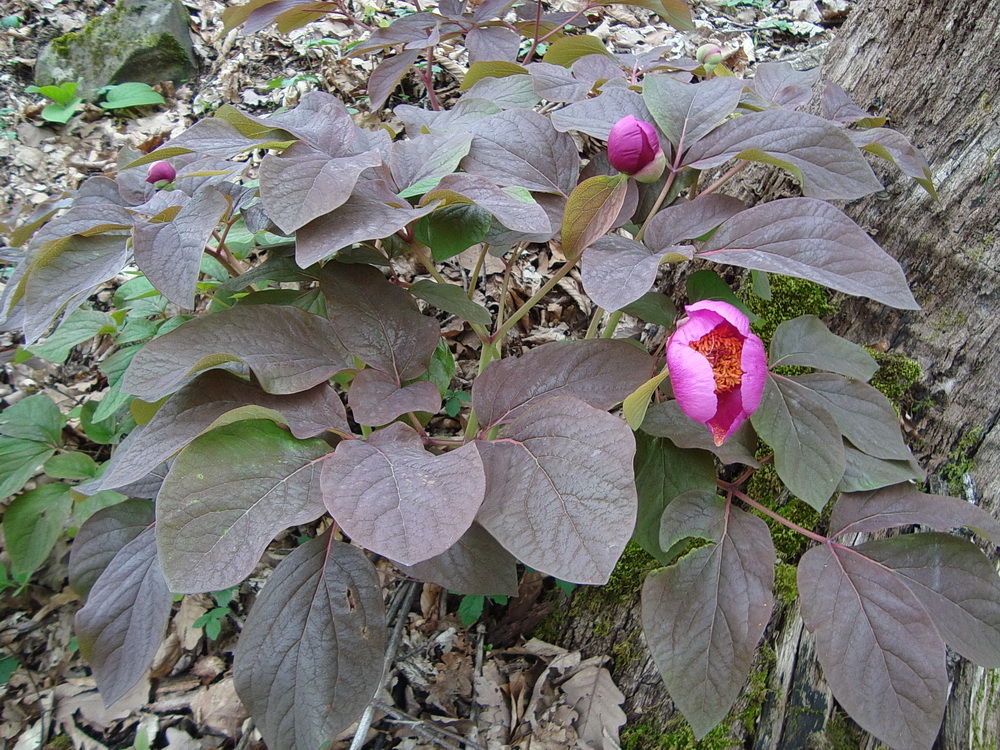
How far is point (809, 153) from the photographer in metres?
1.04

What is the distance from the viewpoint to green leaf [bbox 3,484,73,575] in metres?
1.54

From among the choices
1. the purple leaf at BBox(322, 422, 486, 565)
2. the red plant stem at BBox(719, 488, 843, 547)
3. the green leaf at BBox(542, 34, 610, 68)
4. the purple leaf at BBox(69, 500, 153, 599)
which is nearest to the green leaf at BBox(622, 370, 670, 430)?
the purple leaf at BBox(322, 422, 486, 565)

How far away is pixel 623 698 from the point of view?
142 cm

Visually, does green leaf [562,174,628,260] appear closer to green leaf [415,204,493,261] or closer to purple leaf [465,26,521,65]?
green leaf [415,204,493,261]

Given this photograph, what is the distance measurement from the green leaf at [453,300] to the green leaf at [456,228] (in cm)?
6

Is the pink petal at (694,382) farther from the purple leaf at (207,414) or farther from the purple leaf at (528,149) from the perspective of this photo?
the purple leaf at (207,414)

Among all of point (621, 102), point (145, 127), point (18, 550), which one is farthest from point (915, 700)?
point (145, 127)

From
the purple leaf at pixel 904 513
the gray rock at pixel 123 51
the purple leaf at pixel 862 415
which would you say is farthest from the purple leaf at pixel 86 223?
the gray rock at pixel 123 51

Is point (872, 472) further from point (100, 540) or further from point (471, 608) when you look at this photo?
point (100, 540)

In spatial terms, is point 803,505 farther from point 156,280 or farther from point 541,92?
point 156,280

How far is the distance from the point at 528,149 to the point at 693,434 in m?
0.61

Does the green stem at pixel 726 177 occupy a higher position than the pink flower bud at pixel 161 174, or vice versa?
the green stem at pixel 726 177

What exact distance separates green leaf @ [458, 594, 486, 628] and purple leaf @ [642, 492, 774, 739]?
0.63m

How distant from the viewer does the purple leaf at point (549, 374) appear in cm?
101
